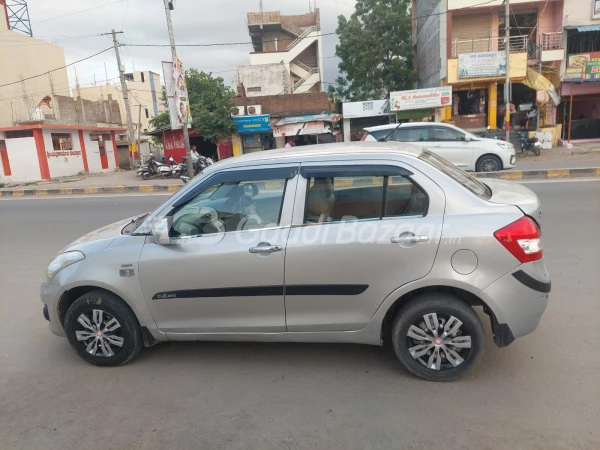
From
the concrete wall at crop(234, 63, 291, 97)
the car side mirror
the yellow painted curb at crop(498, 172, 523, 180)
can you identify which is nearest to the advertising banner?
the yellow painted curb at crop(498, 172, 523, 180)

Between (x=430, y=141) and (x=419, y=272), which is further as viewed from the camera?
(x=430, y=141)

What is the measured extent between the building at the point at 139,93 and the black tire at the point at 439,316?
2044 inches

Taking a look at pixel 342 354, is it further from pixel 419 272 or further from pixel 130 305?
pixel 130 305

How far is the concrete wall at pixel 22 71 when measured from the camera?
3259cm

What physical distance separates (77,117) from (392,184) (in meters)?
33.0

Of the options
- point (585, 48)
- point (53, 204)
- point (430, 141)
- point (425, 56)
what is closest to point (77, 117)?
point (53, 204)

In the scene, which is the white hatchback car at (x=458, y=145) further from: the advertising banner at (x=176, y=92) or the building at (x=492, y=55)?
the building at (x=492, y=55)

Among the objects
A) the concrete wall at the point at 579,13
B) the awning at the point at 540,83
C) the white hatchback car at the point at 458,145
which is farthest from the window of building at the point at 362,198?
the concrete wall at the point at 579,13

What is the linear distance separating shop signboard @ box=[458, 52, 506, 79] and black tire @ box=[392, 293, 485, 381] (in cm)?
2170

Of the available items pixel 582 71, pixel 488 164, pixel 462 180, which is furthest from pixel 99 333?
pixel 582 71

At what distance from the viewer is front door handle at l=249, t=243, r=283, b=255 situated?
292 centimetres

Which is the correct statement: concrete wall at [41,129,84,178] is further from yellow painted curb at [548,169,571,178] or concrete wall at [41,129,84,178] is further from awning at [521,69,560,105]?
awning at [521,69,560,105]

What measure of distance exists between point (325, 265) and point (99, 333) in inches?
73.2

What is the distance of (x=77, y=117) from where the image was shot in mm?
30578
